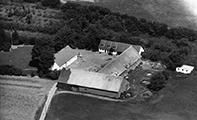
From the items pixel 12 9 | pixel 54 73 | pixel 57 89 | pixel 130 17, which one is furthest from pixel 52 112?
pixel 12 9

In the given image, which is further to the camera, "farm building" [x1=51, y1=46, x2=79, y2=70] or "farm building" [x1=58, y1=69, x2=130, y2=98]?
"farm building" [x1=51, y1=46, x2=79, y2=70]

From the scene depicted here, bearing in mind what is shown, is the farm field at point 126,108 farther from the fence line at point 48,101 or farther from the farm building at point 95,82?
the farm building at point 95,82

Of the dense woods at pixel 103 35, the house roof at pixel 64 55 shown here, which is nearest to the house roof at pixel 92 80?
the house roof at pixel 64 55

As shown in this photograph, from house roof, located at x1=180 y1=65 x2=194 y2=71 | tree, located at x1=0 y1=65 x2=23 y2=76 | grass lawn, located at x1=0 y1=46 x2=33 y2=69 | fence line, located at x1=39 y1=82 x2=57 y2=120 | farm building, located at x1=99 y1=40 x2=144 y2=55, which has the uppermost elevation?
house roof, located at x1=180 y1=65 x2=194 y2=71

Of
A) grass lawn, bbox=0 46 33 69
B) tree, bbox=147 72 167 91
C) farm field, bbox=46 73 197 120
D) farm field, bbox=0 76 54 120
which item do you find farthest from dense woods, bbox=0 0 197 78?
farm field, bbox=46 73 197 120

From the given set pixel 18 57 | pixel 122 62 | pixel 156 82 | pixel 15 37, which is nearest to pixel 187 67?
pixel 156 82

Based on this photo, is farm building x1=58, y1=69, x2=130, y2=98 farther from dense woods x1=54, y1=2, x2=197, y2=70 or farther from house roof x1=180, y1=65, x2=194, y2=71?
dense woods x1=54, y1=2, x2=197, y2=70
